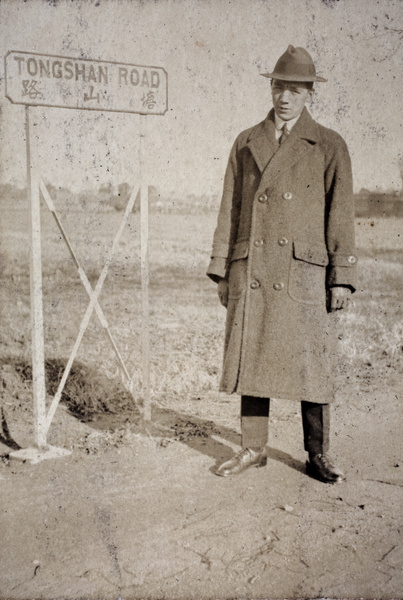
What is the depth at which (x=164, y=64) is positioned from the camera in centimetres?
365

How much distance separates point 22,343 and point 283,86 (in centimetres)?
351

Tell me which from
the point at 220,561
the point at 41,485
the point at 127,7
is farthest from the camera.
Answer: the point at 127,7

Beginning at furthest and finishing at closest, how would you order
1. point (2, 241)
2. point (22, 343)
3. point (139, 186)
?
point (2, 241) < point (22, 343) < point (139, 186)

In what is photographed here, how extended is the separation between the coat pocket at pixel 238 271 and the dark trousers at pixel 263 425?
2.10ft

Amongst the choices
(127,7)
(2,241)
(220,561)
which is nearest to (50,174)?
(2,241)

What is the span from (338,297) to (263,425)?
890 mm

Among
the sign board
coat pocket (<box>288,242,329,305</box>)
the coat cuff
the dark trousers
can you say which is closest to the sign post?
the sign board

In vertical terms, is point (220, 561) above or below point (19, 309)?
below

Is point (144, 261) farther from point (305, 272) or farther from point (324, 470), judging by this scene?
point (324, 470)

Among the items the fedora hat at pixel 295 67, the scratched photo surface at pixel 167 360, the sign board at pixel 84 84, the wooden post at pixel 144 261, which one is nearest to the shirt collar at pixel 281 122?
the fedora hat at pixel 295 67

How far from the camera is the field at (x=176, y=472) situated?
2.31 m

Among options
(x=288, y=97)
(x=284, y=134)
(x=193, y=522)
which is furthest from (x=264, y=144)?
(x=193, y=522)

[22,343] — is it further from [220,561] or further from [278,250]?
[220,561]

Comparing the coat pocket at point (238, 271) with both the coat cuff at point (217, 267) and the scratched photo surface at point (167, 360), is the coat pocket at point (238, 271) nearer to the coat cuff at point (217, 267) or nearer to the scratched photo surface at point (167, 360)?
the coat cuff at point (217, 267)
